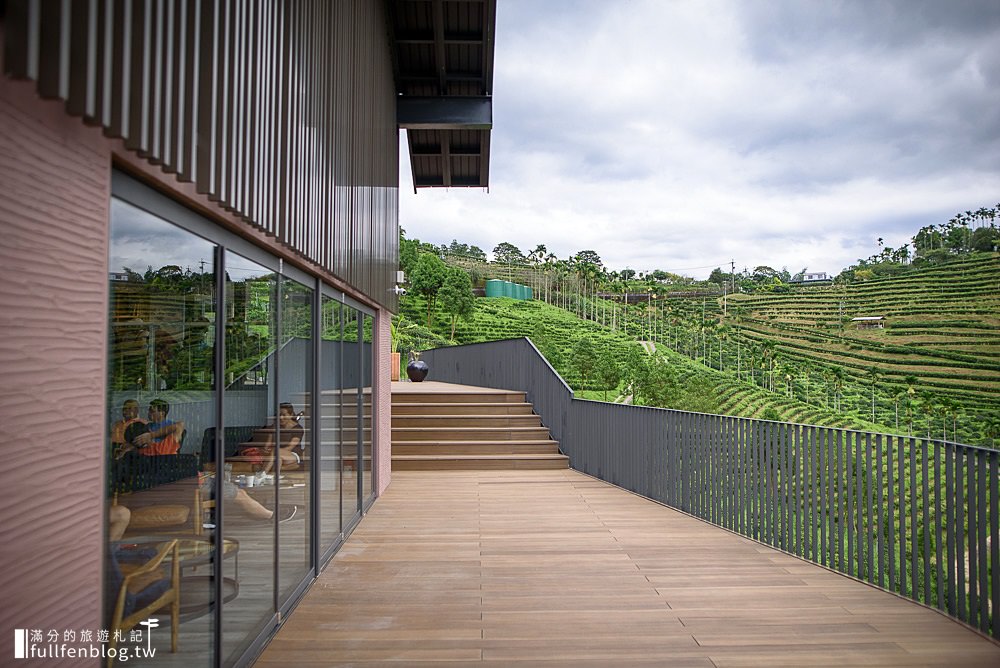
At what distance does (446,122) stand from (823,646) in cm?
798

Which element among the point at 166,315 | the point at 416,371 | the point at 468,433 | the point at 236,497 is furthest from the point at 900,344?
the point at 166,315

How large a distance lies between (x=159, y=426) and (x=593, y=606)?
10.6 ft

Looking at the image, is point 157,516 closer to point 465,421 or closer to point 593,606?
point 593,606

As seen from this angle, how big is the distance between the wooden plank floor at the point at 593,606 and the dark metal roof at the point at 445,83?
5682 millimetres

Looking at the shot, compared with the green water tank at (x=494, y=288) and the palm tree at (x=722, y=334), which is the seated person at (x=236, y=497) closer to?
the palm tree at (x=722, y=334)

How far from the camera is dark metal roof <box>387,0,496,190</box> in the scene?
8594 millimetres

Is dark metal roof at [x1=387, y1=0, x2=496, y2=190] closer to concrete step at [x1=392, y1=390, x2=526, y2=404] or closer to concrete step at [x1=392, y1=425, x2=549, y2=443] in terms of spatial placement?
concrete step at [x1=392, y1=390, x2=526, y2=404]

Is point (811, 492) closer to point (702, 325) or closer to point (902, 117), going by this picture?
point (702, 325)

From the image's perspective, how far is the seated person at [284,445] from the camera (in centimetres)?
381

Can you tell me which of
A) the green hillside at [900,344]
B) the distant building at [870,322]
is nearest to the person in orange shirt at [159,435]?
the green hillside at [900,344]

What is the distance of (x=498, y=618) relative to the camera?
14.8 ft

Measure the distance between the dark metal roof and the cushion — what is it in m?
6.99

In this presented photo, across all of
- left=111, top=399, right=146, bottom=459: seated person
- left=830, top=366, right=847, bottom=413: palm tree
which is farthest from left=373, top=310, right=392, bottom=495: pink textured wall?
left=830, top=366, right=847, bottom=413: palm tree

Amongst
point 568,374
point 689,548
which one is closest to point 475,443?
point 689,548
